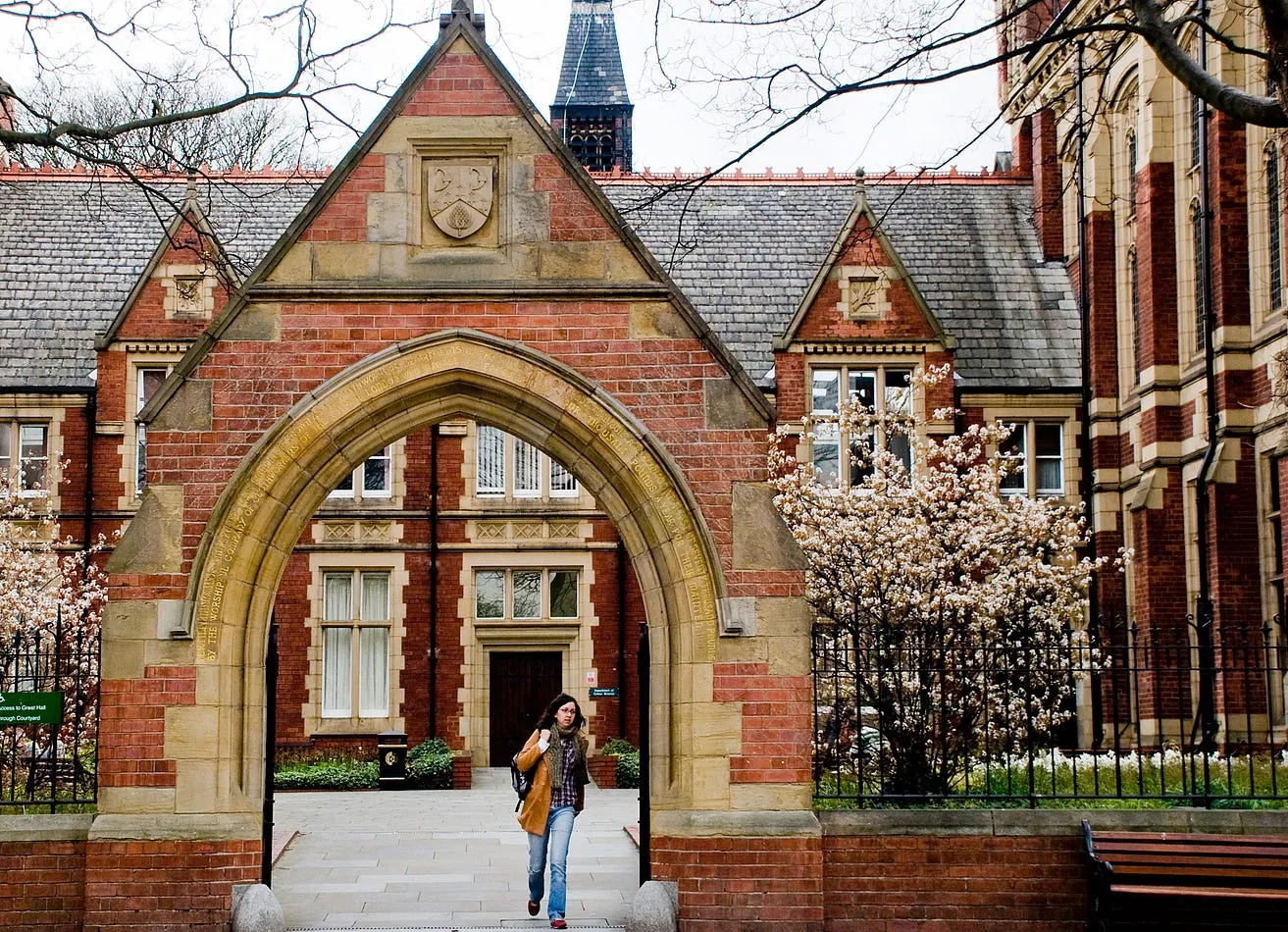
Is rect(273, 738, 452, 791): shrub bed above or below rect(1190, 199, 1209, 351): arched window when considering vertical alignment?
below

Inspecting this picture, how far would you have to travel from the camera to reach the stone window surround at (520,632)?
27.5 meters

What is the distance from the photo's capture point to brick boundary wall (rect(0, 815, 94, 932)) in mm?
10914

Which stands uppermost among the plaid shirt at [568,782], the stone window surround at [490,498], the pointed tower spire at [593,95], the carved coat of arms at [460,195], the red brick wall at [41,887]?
the pointed tower spire at [593,95]

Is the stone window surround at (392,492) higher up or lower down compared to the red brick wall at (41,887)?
higher up

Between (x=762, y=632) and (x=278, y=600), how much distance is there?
1745 centimetres

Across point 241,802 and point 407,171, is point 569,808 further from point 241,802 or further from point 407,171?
point 407,171

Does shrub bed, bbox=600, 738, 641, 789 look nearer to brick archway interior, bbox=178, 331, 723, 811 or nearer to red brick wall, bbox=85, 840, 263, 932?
brick archway interior, bbox=178, 331, 723, 811

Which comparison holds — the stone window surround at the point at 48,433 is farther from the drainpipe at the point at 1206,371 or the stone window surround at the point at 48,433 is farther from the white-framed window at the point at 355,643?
the drainpipe at the point at 1206,371

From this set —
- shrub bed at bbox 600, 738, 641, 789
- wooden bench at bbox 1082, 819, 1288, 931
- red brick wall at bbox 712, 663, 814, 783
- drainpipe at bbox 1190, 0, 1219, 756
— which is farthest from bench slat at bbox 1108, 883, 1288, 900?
shrub bed at bbox 600, 738, 641, 789

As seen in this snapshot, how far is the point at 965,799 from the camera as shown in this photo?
11.5 meters

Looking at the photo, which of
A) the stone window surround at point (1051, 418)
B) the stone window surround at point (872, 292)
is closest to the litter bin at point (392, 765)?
the stone window surround at point (872, 292)

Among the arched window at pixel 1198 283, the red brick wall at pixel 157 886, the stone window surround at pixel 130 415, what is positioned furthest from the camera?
the stone window surround at pixel 130 415

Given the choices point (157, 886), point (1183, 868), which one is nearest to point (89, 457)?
point (157, 886)

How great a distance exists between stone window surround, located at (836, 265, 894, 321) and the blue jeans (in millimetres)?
15437
